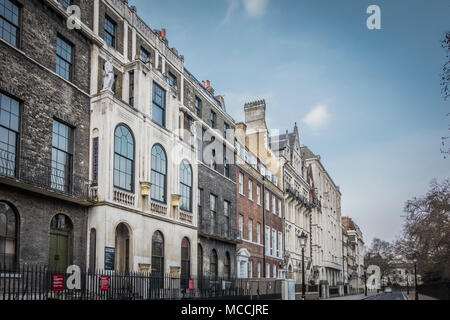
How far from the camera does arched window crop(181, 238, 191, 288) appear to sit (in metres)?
24.2

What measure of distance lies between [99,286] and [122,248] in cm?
373

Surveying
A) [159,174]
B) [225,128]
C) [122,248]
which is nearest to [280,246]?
[225,128]

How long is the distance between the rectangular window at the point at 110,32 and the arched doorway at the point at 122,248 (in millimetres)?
8347

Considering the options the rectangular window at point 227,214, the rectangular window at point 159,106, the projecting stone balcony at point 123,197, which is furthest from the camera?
the rectangular window at point 227,214

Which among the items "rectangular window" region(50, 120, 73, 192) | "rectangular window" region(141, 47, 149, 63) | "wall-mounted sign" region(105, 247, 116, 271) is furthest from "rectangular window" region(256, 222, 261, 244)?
"rectangular window" region(50, 120, 73, 192)

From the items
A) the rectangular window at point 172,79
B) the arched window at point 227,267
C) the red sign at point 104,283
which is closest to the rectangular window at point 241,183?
the arched window at point 227,267

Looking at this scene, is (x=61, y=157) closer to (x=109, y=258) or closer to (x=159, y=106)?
(x=109, y=258)

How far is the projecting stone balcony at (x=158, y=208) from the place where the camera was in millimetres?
21312

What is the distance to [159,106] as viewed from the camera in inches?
912

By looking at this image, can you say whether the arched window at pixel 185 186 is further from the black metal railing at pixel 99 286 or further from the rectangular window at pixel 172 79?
the rectangular window at pixel 172 79

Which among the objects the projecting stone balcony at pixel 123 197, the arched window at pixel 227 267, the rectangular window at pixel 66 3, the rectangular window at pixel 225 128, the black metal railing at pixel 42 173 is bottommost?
the arched window at pixel 227 267

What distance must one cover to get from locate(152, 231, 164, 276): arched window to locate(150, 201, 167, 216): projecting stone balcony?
0.97 metres

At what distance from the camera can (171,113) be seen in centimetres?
2398
